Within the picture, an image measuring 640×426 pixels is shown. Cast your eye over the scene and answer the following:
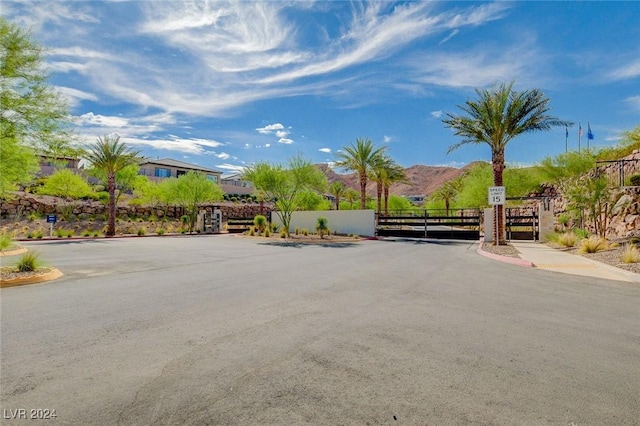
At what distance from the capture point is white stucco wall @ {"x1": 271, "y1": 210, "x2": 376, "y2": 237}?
30.5 m

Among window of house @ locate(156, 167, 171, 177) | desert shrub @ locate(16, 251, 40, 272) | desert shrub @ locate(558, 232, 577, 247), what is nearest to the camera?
desert shrub @ locate(16, 251, 40, 272)

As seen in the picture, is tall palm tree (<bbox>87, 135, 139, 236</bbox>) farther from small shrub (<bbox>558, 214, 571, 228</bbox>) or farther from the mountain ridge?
the mountain ridge

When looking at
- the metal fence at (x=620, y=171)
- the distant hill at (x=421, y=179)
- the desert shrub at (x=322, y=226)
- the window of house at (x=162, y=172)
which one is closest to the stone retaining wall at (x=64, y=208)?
the window of house at (x=162, y=172)

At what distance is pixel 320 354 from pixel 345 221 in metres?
27.2

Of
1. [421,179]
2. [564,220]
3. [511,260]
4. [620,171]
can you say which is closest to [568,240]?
[620,171]

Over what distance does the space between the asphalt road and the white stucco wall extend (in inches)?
852

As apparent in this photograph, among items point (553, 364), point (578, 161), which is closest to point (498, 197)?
point (553, 364)

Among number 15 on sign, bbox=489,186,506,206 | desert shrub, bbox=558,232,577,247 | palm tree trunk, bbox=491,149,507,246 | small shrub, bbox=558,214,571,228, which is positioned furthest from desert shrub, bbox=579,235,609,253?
small shrub, bbox=558,214,571,228

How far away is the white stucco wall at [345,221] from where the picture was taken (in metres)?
30.5

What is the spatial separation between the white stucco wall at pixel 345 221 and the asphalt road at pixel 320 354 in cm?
2163

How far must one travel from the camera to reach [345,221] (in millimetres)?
31516

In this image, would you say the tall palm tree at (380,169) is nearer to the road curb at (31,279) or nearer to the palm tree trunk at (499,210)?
the palm tree trunk at (499,210)

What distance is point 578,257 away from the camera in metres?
14.8

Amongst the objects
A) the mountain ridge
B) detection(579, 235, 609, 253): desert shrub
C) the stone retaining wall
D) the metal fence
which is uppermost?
the mountain ridge
